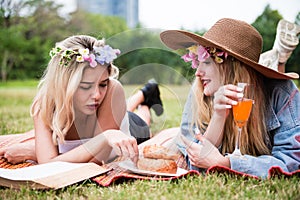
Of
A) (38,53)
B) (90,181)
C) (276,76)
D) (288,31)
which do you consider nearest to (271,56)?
(288,31)

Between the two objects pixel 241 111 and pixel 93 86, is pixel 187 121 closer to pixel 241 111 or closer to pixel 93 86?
pixel 241 111

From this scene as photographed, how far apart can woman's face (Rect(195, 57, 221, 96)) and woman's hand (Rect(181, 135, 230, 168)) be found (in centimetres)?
22

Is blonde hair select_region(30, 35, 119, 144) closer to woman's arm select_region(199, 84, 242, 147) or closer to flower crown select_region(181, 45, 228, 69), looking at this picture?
flower crown select_region(181, 45, 228, 69)

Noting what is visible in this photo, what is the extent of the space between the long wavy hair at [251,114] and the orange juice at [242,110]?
16cm

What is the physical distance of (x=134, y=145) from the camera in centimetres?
191

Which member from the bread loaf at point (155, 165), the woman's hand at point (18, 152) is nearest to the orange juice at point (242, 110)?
the bread loaf at point (155, 165)

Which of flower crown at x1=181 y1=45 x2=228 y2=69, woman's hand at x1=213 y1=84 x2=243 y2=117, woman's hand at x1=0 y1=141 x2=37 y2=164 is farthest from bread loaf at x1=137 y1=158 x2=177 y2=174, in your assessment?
woman's hand at x1=0 y1=141 x2=37 y2=164

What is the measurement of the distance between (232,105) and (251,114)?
221 mm

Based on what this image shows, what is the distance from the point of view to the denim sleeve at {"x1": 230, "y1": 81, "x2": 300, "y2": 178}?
1.91m

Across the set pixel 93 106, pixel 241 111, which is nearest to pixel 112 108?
pixel 93 106

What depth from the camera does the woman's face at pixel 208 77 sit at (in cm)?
200

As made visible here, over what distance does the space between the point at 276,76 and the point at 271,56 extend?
1.93 m

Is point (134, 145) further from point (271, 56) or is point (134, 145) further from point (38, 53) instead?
point (38, 53)

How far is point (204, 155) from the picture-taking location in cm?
198
